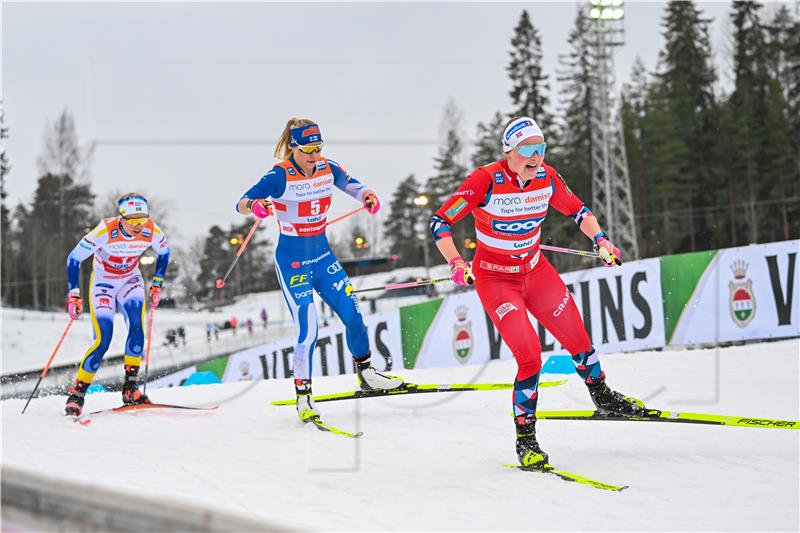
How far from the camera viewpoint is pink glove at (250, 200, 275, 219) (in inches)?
243

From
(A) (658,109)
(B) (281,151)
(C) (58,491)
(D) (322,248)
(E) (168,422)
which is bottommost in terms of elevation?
(E) (168,422)

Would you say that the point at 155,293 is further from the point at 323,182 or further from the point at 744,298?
the point at 744,298

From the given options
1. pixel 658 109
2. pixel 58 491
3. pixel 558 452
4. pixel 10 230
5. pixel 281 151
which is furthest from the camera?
pixel 10 230

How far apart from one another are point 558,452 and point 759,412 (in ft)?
8.19

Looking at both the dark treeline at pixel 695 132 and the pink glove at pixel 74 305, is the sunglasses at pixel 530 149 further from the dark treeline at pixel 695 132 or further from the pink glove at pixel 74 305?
the dark treeline at pixel 695 132

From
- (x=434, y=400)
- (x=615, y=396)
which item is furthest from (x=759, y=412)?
(x=434, y=400)

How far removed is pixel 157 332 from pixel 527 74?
25965mm

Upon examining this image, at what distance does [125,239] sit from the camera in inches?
293

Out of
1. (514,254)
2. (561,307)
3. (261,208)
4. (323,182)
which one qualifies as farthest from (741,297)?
(261,208)

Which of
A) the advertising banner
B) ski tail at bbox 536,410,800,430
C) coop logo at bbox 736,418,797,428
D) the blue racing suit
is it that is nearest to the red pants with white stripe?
ski tail at bbox 536,410,800,430

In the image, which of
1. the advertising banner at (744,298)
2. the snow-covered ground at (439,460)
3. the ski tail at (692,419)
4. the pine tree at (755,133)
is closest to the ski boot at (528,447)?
the snow-covered ground at (439,460)

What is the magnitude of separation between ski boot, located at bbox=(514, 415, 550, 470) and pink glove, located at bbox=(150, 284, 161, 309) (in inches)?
169

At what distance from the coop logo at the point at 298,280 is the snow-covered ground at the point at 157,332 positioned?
20925 millimetres

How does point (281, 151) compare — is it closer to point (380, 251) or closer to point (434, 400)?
point (434, 400)
